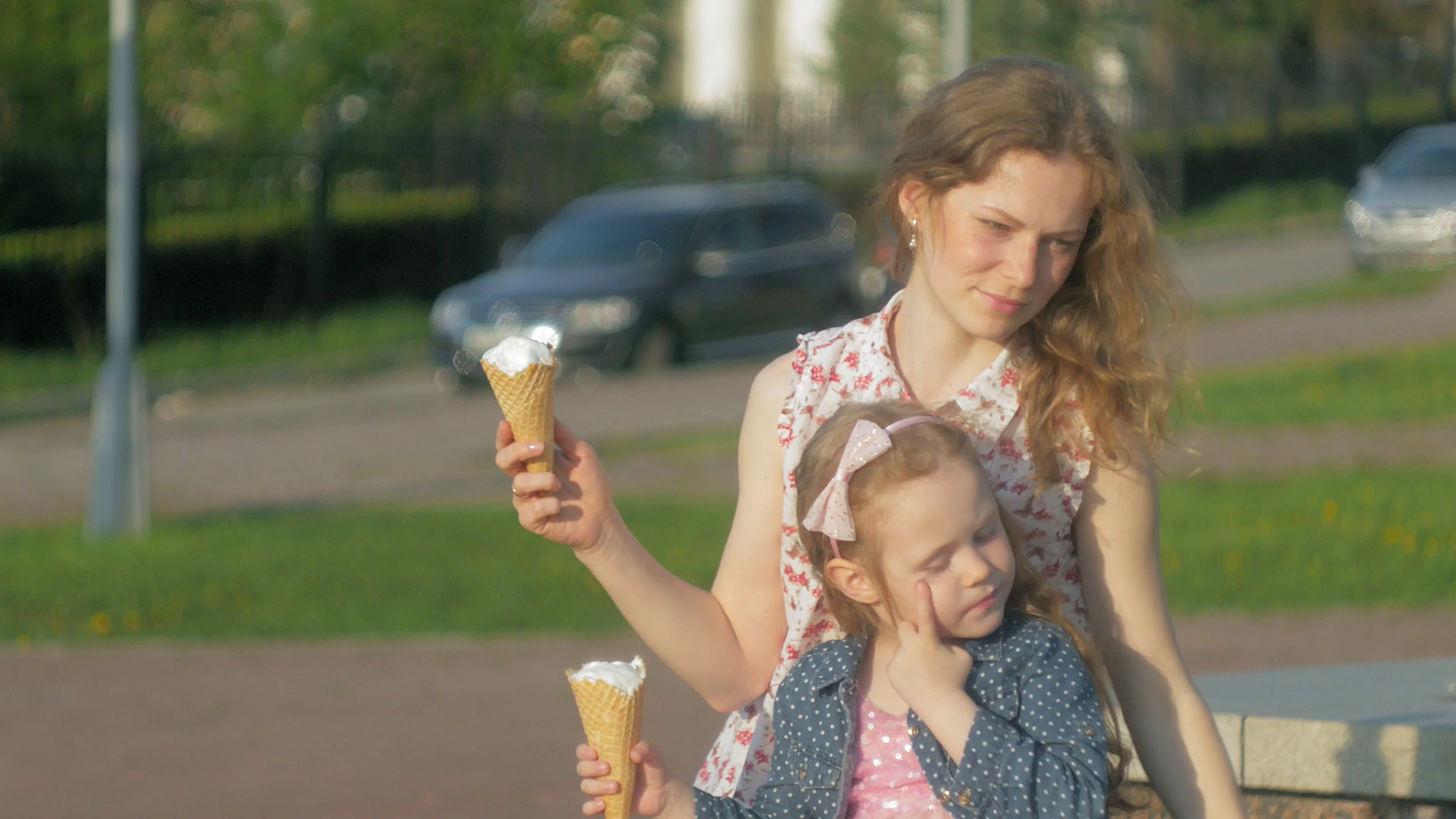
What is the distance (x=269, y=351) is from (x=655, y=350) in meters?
4.97

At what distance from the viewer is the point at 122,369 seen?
34.0ft

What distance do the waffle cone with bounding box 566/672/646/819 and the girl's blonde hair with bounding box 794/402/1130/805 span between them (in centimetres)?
32

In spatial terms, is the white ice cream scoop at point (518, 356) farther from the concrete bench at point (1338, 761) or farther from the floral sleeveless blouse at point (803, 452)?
the concrete bench at point (1338, 761)

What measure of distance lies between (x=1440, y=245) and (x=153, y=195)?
48.2ft

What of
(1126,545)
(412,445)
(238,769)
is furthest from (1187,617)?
(412,445)

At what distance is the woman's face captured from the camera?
→ 2.47 m

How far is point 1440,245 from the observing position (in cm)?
2280

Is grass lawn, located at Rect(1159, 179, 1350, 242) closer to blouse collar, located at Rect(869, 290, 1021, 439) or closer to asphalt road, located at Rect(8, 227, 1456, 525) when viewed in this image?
asphalt road, located at Rect(8, 227, 1456, 525)

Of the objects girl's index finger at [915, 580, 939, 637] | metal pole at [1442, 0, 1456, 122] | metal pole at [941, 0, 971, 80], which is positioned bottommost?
girl's index finger at [915, 580, 939, 637]

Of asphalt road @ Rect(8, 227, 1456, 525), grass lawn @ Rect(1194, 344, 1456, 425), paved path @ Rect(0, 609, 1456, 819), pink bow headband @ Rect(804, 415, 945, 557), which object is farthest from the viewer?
grass lawn @ Rect(1194, 344, 1456, 425)

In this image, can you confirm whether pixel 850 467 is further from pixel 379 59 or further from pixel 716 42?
pixel 716 42

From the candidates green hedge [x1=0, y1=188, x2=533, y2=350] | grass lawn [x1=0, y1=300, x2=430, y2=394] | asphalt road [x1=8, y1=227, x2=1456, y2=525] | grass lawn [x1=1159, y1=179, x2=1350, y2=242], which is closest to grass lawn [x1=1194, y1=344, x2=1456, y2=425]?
asphalt road [x1=8, y1=227, x2=1456, y2=525]

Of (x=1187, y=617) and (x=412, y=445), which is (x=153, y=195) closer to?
(x=412, y=445)

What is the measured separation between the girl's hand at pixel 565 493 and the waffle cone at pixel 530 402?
2 cm
